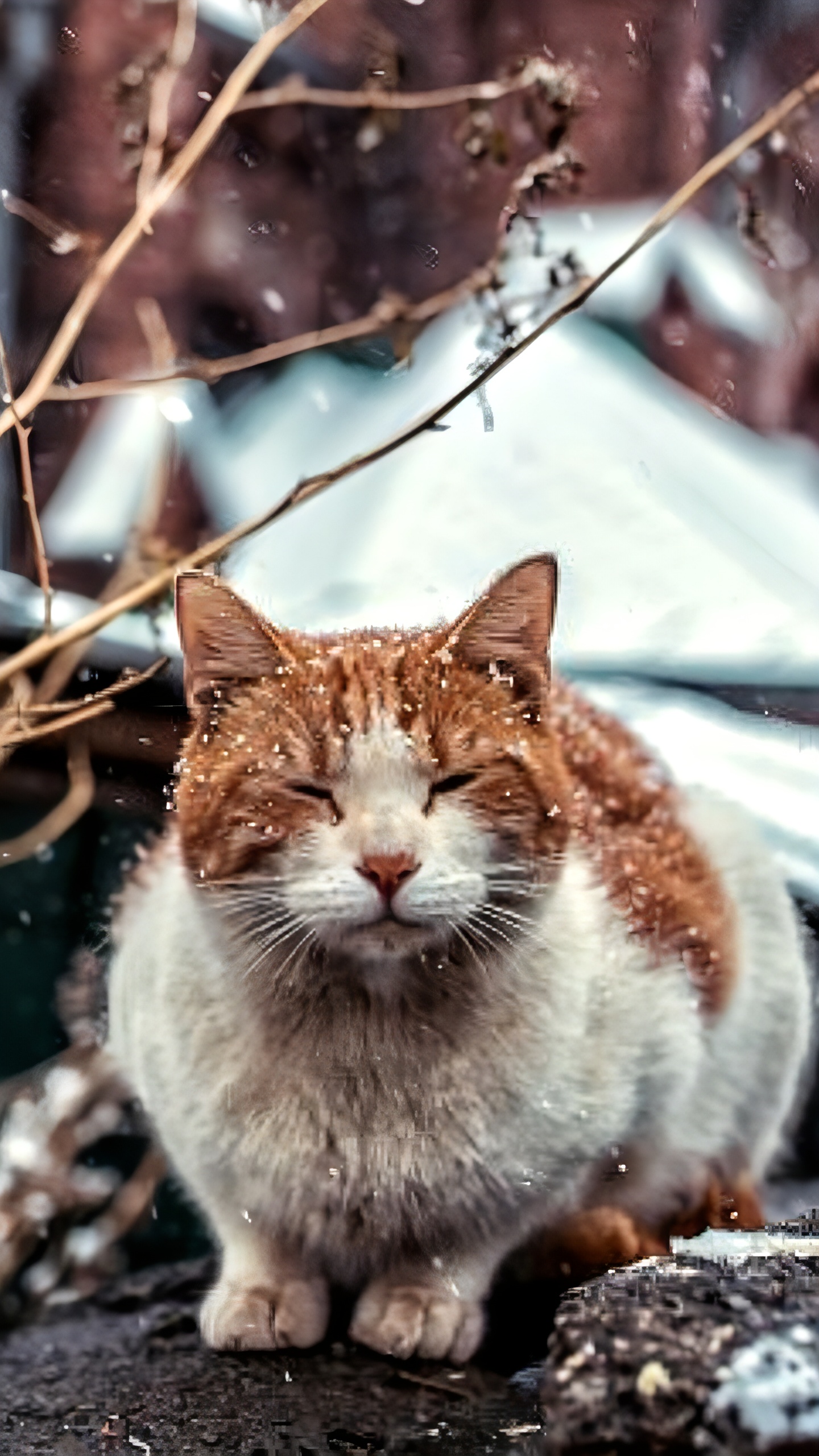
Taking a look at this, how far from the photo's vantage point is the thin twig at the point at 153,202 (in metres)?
1.18

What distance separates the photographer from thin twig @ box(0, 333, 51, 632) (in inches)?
47.5

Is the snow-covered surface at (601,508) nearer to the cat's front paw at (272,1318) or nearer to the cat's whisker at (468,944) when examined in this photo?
the cat's whisker at (468,944)

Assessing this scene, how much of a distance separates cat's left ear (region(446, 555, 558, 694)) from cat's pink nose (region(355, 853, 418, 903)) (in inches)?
7.0

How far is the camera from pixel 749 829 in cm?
116

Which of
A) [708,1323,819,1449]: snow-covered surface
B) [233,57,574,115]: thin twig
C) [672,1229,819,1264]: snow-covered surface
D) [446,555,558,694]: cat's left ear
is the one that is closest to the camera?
[708,1323,819,1449]: snow-covered surface

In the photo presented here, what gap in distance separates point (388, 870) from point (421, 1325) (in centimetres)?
36

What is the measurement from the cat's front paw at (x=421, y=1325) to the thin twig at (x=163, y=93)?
0.88m

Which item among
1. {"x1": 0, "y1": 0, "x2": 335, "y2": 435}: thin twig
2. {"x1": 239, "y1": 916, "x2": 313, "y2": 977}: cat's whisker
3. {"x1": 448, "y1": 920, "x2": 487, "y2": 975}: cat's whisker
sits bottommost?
{"x1": 448, "y1": 920, "x2": 487, "y2": 975}: cat's whisker

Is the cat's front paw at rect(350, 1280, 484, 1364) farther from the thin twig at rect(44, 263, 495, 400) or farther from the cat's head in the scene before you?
the thin twig at rect(44, 263, 495, 400)

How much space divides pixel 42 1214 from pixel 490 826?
0.53 meters

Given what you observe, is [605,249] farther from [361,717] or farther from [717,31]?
[361,717]

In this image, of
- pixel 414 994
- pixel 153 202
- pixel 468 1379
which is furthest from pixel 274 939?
pixel 153 202

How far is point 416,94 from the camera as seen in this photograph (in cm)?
118

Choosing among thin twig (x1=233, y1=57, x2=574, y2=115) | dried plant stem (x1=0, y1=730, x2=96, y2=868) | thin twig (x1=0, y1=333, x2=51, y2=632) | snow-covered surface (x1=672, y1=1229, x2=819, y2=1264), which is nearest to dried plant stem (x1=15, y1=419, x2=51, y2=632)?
thin twig (x1=0, y1=333, x2=51, y2=632)
